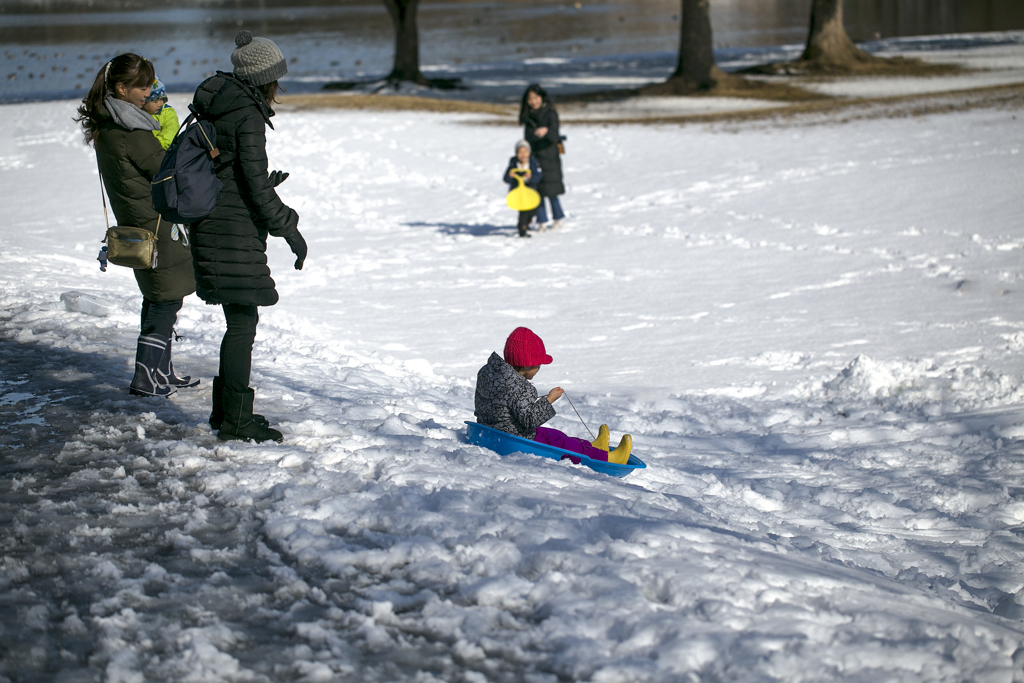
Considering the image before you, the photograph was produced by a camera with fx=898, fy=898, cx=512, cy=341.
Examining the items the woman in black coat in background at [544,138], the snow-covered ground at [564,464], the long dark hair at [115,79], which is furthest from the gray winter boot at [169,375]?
the woman in black coat in background at [544,138]

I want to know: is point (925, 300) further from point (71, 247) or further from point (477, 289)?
point (71, 247)

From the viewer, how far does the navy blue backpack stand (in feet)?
12.8

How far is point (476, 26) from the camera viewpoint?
159 feet

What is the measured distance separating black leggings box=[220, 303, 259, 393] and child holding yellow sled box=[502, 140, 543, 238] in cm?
627

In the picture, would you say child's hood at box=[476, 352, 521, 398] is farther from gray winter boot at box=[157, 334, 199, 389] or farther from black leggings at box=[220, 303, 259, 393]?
gray winter boot at box=[157, 334, 199, 389]

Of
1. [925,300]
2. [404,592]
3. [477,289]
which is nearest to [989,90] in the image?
[925,300]

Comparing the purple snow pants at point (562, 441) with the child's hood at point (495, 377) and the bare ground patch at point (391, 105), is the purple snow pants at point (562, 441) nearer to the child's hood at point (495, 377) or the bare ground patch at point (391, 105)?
the child's hood at point (495, 377)

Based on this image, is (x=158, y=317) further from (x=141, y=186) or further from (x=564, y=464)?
(x=564, y=464)

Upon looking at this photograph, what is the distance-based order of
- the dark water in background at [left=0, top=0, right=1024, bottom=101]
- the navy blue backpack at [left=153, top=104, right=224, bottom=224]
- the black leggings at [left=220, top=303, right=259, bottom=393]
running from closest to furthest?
1. the navy blue backpack at [left=153, top=104, right=224, bottom=224]
2. the black leggings at [left=220, top=303, right=259, bottom=393]
3. the dark water in background at [left=0, top=0, right=1024, bottom=101]

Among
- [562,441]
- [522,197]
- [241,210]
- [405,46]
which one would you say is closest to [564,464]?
[562,441]

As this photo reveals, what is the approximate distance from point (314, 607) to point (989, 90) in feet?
61.6

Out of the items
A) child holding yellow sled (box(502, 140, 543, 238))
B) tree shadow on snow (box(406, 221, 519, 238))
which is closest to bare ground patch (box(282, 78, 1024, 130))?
tree shadow on snow (box(406, 221, 519, 238))

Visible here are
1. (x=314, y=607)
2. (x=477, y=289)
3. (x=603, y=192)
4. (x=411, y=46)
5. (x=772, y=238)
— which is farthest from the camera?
(x=411, y=46)

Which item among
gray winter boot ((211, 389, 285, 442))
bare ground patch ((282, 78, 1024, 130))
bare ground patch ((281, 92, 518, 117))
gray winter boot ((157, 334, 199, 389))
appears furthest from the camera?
bare ground patch ((281, 92, 518, 117))
